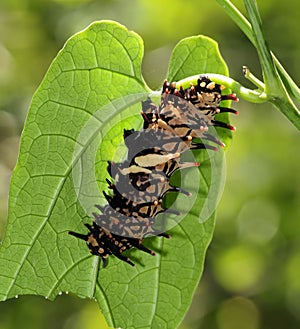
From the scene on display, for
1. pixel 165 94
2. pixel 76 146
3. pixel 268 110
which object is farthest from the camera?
pixel 268 110

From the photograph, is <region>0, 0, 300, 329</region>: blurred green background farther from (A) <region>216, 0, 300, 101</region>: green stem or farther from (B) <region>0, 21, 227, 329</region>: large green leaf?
(A) <region>216, 0, 300, 101</region>: green stem

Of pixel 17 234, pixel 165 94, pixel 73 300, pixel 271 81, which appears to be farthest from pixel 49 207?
pixel 73 300

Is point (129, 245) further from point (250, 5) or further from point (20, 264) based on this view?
point (250, 5)

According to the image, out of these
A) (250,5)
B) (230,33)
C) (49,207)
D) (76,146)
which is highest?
(230,33)

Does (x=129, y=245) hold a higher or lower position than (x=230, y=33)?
lower

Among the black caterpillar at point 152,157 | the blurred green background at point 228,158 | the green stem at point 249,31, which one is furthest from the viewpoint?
the blurred green background at point 228,158

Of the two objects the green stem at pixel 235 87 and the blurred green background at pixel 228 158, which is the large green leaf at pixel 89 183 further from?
the blurred green background at pixel 228 158

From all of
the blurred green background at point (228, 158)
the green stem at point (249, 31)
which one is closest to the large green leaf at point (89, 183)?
the green stem at point (249, 31)

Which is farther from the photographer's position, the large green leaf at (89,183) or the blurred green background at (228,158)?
the blurred green background at (228,158)
